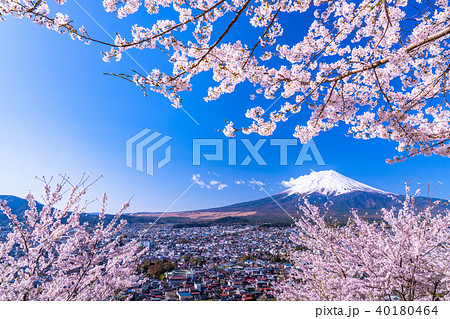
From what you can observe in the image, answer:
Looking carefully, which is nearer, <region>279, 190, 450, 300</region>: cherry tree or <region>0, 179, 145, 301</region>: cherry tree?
<region>0, 179, 145, 301</region>: cherry tree

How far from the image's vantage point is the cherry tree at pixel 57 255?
196 cm

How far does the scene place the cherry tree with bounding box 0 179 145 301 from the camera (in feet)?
6.43

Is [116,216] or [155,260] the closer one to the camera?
[116,216]

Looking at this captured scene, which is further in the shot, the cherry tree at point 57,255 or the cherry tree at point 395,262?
the cherry tree at point 395,262

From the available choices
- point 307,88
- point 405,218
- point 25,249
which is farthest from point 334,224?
point 25,249

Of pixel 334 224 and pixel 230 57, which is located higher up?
pixel 230 57

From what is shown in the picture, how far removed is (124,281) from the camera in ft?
7.60

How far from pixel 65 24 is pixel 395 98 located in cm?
410

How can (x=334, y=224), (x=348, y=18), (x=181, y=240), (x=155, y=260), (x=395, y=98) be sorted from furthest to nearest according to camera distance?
(x=181, y=240) < (x=155, y=260) < (x=334, y=224) < (x=395, y=98) < (x=348, y=18)

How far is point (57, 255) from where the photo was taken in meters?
2.20

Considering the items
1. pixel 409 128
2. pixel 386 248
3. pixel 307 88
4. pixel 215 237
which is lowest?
pixel 215 237

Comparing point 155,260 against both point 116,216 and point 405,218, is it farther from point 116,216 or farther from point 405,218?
point 405,218

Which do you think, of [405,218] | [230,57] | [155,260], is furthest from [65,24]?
[155,260]

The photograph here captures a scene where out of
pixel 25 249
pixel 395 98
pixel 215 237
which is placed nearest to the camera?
pixel 25 249
